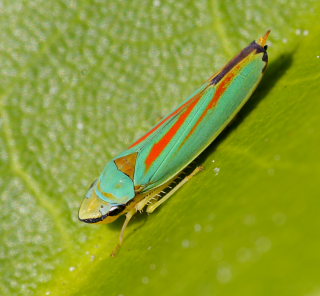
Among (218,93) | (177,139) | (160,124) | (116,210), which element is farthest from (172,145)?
(116,210)

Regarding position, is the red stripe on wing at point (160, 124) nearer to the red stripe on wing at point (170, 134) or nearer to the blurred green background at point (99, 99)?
the red stripe on wing at point (170, 134)

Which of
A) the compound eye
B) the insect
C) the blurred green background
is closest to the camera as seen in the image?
the blurred green background

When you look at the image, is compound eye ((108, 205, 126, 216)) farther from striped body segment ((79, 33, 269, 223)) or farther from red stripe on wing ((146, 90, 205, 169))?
red stripe on wing ((146, 90, 205, 169))

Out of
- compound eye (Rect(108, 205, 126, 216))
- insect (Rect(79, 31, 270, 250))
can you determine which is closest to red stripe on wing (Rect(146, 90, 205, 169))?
insect (Rect(79, 31, 270, 250))

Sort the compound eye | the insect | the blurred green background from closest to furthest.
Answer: the blurred green background, the insect, the compound eye

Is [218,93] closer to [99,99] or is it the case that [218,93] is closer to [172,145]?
[172,145]

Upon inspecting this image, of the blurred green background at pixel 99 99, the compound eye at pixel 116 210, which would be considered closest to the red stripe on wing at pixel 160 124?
the blurred green background at pixel 99 99

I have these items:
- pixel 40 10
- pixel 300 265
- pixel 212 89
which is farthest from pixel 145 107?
pixel 300 265

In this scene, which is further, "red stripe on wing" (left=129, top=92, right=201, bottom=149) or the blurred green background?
"red stripe on wing" (left=129, top=92, right=201, bottom=149)
